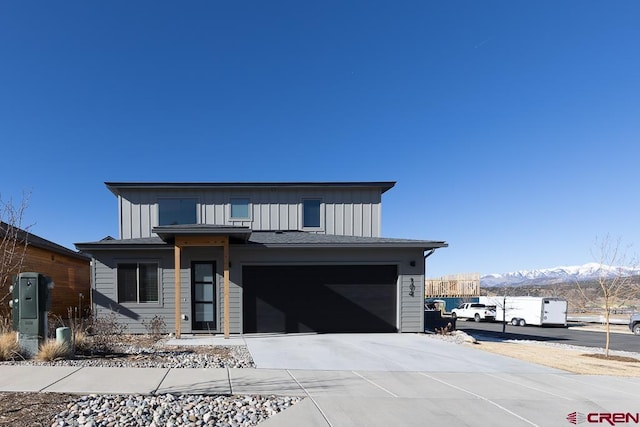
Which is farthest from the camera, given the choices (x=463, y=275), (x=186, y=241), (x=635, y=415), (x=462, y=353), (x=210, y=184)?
(x=463, y=275)

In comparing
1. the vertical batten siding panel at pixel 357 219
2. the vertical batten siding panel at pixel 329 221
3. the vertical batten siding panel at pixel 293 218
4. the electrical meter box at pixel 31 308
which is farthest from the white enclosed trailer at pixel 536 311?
the electrical meter box at pixel 31 308

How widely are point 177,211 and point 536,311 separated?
21885 mm

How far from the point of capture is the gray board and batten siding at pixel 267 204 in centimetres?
1451

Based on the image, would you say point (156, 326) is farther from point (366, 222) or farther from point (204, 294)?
point (366, 222)

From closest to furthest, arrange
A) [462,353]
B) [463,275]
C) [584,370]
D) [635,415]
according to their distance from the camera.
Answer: [635,415]
[584,370]
[462,353]
[463,275]

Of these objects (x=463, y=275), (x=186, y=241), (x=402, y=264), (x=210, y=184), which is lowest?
(x=463, y=275)

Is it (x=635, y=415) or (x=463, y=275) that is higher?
(x=635, y=415)

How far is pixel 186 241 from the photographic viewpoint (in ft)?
36.4

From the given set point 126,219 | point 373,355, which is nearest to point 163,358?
point 373,355

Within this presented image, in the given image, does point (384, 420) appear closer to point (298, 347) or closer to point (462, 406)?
point (462, 406)

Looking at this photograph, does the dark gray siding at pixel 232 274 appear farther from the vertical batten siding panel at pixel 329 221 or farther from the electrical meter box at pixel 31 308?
the electrical meter box at pixel 31 308

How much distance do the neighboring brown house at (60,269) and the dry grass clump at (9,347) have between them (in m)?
5.40

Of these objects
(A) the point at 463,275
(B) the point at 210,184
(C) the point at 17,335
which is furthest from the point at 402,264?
(A) the point at 463,275

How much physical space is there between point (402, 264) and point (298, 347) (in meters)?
5.08
